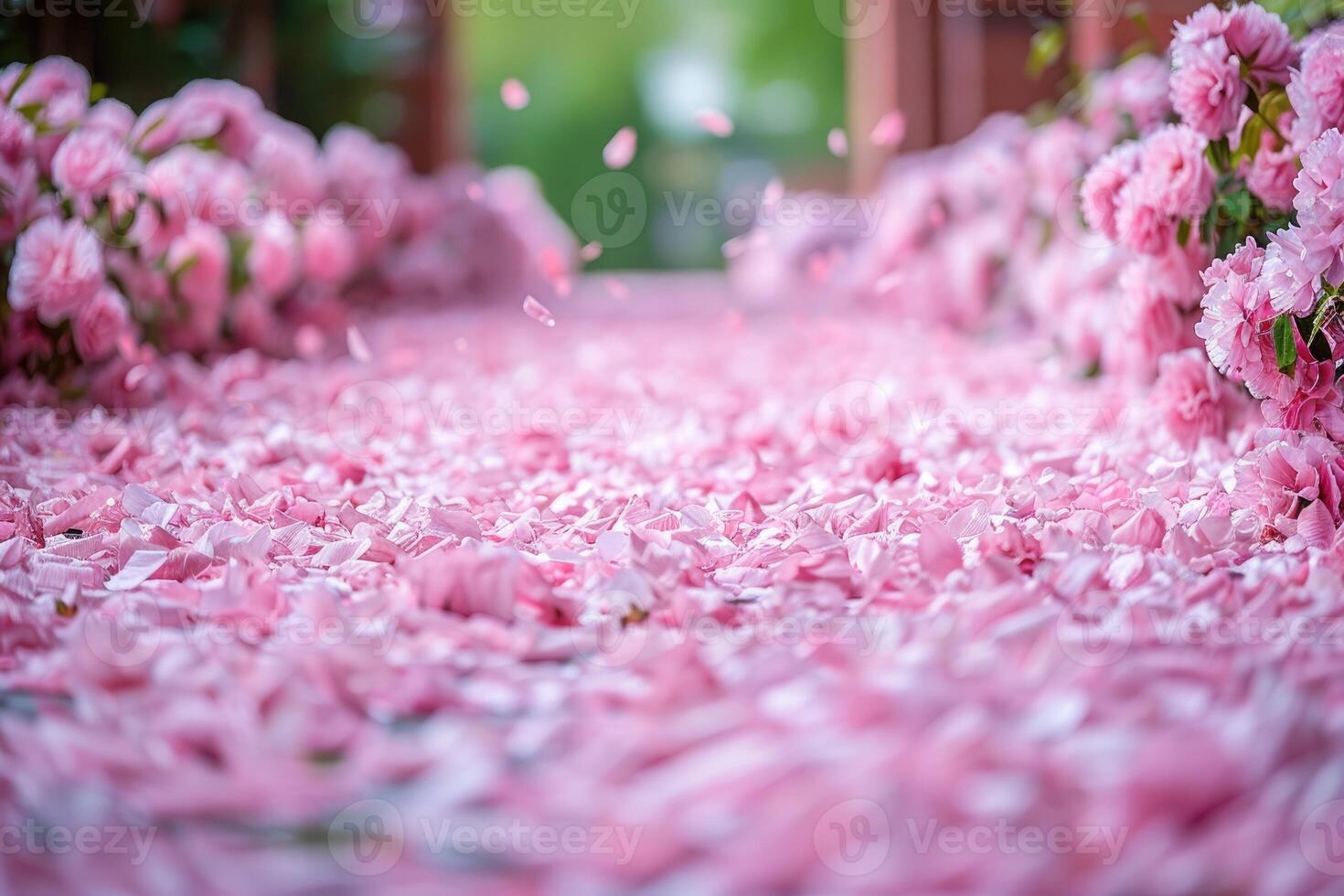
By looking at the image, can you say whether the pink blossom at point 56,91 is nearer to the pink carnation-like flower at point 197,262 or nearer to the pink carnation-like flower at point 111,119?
the pink carnation-like flower at point 111,119

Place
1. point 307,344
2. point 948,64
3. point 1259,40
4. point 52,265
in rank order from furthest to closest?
point 948,64
point 307,344
point 52,265
point 1259,40

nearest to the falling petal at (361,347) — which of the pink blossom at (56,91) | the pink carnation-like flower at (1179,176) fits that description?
the pink blossom at (56,91)

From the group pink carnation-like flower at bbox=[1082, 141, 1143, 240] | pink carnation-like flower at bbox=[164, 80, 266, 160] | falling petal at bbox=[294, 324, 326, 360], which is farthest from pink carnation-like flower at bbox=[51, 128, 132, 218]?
pink carnation-like flower at bbox=[1082, 141, 1143, 240]

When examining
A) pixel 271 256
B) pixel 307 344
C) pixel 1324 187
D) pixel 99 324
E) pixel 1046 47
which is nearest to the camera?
pixel 1324 187

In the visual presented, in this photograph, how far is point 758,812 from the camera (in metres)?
0.45

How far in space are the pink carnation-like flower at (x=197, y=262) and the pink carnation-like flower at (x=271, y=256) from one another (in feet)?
0.44

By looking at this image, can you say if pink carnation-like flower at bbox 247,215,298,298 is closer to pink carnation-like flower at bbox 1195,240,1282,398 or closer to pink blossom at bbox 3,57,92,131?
pink blossom at bbox 3,57,92,131

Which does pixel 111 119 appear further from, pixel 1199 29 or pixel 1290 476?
pixel 1290 476

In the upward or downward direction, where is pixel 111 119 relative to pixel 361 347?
upward

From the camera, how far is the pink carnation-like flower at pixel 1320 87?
0.77 m

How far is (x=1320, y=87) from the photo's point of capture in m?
0.78

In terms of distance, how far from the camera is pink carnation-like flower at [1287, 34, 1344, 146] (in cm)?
77

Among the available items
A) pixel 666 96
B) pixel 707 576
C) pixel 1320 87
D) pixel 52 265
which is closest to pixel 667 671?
pixel 707 576

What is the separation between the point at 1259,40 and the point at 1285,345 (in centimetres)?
29
